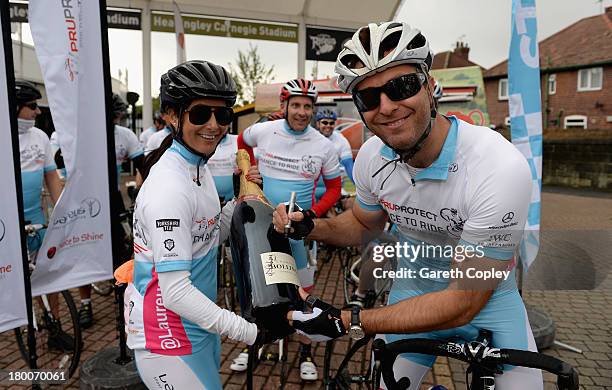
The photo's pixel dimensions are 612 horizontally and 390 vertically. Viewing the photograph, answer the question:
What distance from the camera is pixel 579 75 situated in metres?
30.2

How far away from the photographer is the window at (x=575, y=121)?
30697 millimetres

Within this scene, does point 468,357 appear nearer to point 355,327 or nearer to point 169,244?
point 355,327

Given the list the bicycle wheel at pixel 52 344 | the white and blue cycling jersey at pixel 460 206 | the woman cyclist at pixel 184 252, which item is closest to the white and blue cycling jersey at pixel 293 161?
the bicycle wheel at pixel 52 344

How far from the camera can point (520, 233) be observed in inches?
72.8

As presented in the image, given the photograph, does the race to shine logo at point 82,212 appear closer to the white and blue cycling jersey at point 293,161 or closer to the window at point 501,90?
the white and blue cycling jersey at point 293,161

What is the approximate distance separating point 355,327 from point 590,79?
35.2 meters

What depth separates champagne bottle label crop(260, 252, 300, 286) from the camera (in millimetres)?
1861

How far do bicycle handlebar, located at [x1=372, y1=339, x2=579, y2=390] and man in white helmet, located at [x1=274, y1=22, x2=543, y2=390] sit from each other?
3.6 inches

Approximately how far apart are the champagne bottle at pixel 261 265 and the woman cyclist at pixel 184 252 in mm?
86

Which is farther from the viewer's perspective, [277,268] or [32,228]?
[32,228]

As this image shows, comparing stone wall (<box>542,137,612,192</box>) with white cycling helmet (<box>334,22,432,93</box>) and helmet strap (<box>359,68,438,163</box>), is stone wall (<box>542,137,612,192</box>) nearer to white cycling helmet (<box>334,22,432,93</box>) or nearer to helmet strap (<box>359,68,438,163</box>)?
helmet strap (<box>359,68,438,163</box>)

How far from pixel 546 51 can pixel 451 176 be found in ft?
125

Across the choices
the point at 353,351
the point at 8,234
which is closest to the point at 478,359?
the point at 353,351

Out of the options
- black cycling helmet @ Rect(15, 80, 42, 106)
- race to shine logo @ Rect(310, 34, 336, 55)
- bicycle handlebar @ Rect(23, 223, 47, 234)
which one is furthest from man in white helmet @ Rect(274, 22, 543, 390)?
race to shine logo @ Rect(310, 34, 336, 55)
